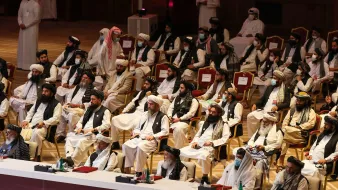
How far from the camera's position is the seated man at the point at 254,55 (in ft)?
63.6

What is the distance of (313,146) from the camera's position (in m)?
14.7

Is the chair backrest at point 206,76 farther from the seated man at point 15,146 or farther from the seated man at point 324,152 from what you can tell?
the seated man at point 15,146

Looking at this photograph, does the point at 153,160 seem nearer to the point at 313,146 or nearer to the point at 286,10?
the point at 313,146

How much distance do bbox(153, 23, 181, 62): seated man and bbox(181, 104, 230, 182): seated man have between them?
5.30 metres

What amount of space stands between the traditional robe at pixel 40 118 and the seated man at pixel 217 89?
2.25 metres

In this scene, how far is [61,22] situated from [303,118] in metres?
13.6

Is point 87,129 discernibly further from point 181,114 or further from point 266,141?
point 266,141

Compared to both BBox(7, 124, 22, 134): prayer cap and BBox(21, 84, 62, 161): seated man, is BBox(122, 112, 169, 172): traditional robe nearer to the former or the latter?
Answer: BBox(21, 84, 62, 161): seated man

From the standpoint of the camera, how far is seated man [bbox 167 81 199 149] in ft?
51.6

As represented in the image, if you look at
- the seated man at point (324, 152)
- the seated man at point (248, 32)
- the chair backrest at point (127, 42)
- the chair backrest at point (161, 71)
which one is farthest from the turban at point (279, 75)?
the chair backrest at point (127, 42)

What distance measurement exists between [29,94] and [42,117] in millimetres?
1357

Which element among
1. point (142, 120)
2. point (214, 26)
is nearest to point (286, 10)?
point (214, 26)

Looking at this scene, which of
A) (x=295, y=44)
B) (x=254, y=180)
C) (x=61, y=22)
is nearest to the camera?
(x=254, y=180)

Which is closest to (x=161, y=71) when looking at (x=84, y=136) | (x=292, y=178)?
Result: (x=84, y=136)
